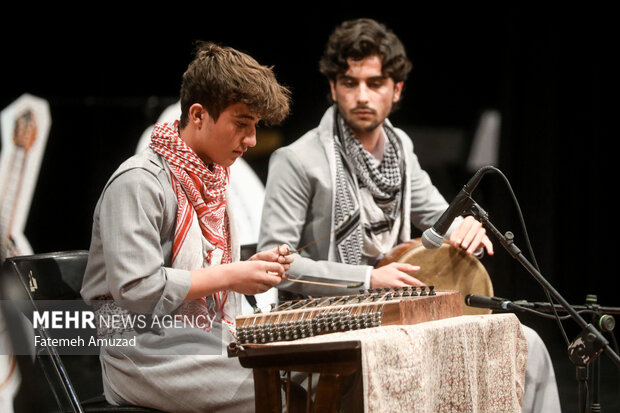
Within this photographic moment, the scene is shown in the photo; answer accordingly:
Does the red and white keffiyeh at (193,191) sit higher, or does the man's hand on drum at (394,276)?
the red and white keffiyeh at (193,191)

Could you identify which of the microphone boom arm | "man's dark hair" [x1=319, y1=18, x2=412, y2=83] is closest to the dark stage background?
"man's dark hair" [x1=319, y1=18, x2=412, y2=83]

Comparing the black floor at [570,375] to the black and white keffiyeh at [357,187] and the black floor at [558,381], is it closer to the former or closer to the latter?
the black floor at [558,381]

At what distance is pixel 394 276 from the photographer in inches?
127

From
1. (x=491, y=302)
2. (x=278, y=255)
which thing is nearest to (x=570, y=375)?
(x=491, y=302)

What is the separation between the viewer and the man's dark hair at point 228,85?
2650 mm

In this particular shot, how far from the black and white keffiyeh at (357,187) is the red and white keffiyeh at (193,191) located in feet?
3.16

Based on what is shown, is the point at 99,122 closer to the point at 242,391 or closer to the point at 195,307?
the point at 195,307

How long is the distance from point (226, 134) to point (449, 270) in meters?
1.25

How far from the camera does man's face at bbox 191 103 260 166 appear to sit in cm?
268

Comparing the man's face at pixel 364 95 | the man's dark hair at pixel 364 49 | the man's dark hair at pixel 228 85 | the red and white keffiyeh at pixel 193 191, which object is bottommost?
the red and white keffiyeh at pixel 193 191

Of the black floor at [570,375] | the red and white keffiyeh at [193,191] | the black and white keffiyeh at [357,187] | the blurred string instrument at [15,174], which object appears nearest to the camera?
the red and white keffiyeh at [193,191]

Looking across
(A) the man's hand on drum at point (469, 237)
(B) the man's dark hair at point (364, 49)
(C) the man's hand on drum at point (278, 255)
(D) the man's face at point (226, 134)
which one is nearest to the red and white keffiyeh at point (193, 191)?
(D) the man's face at point (226, 134)

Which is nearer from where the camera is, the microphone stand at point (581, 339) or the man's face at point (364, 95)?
the microphone stand at point (581, 339)

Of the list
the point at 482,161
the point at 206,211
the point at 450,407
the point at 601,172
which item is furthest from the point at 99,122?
the point at 601,172
